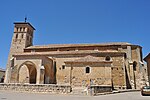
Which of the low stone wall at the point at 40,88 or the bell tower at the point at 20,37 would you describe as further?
the bell tower at the point at 20,37

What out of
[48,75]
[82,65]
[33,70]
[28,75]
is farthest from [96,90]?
[28,75]

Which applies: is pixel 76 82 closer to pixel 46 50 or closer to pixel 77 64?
pixel 77 64

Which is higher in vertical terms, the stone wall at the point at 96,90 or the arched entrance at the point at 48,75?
the arched entrance at the point at 48,75

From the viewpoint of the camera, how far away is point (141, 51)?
31594mm

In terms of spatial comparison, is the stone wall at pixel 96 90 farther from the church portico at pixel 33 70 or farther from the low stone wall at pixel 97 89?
the church portico at pixel 33 70

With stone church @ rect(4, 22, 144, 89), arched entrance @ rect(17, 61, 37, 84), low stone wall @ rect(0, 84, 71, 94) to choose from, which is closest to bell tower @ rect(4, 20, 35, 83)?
stone church @ rect(4, 22, 144, 89)

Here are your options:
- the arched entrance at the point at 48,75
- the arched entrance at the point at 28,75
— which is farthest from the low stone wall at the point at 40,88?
the arched entrance at the point at 28,75

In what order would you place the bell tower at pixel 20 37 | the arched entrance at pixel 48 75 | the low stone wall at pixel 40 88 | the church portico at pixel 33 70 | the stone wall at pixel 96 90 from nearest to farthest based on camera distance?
the stone wall at pixel 96 90 → the low stone wall at pixel 40 88 → the church portico at pixel 33 70 → the arched entrance at pixel 48 75 → the bell tower at pixel 20 37

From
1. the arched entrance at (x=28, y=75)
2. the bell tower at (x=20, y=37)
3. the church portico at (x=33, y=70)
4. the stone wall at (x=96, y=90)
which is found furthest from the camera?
the bell tower at (x=20, y=37)

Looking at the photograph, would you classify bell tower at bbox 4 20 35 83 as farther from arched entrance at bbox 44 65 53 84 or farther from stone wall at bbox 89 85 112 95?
stone wall at bbox 89 85 112 95

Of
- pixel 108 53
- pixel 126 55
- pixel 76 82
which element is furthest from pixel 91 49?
pixel 76 82

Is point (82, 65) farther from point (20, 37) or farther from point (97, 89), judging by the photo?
point (20, 37)

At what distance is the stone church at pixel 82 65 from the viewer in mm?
24828

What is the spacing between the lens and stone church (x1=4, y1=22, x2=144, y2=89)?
24.8 m
